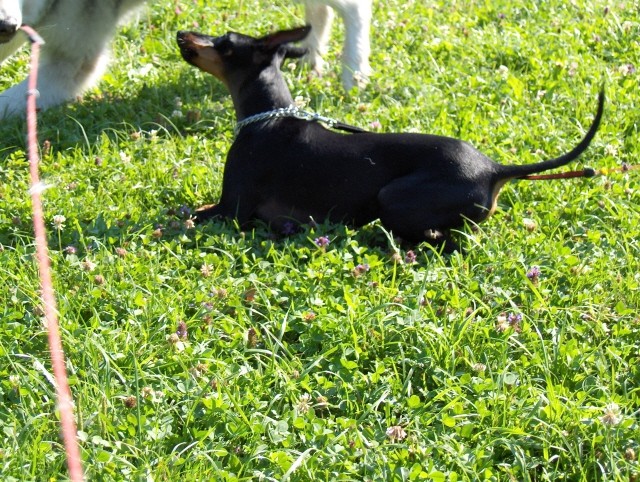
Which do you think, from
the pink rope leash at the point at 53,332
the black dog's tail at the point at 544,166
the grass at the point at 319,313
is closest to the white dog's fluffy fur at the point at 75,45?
the grass at the point at 319,313

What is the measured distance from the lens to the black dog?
382cm

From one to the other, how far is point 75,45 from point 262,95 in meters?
1.69

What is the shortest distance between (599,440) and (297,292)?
121 cm

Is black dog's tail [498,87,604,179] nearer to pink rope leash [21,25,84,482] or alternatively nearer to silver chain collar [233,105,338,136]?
silver chain collar [233,105,338,136]

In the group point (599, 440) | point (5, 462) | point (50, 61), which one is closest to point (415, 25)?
point (50, 61)

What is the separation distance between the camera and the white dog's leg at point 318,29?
5.79 meters

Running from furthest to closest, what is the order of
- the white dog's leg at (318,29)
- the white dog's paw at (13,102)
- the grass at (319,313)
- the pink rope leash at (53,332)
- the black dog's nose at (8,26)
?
the white dog's leg at (318,29), the white dog's paw at (13,102), the black dog's nose at (8,26), the grass at (319,313), the pink rope leash at (53,332)

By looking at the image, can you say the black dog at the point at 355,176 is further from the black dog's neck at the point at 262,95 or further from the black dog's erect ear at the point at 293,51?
the black dog's erect ear at the point at 293,51

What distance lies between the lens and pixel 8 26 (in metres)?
4.39

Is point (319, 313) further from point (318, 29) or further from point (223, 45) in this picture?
point (318, 29)

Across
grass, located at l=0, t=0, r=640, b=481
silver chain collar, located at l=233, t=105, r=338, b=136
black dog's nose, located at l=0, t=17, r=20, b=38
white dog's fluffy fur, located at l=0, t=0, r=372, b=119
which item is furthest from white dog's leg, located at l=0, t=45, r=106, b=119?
silver chain collar, located at l=233, t=105, r=338, b=136

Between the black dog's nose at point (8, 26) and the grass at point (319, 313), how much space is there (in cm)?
57

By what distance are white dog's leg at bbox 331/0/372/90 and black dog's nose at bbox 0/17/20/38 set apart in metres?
1.91

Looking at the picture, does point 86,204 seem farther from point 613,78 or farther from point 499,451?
point 613,78
